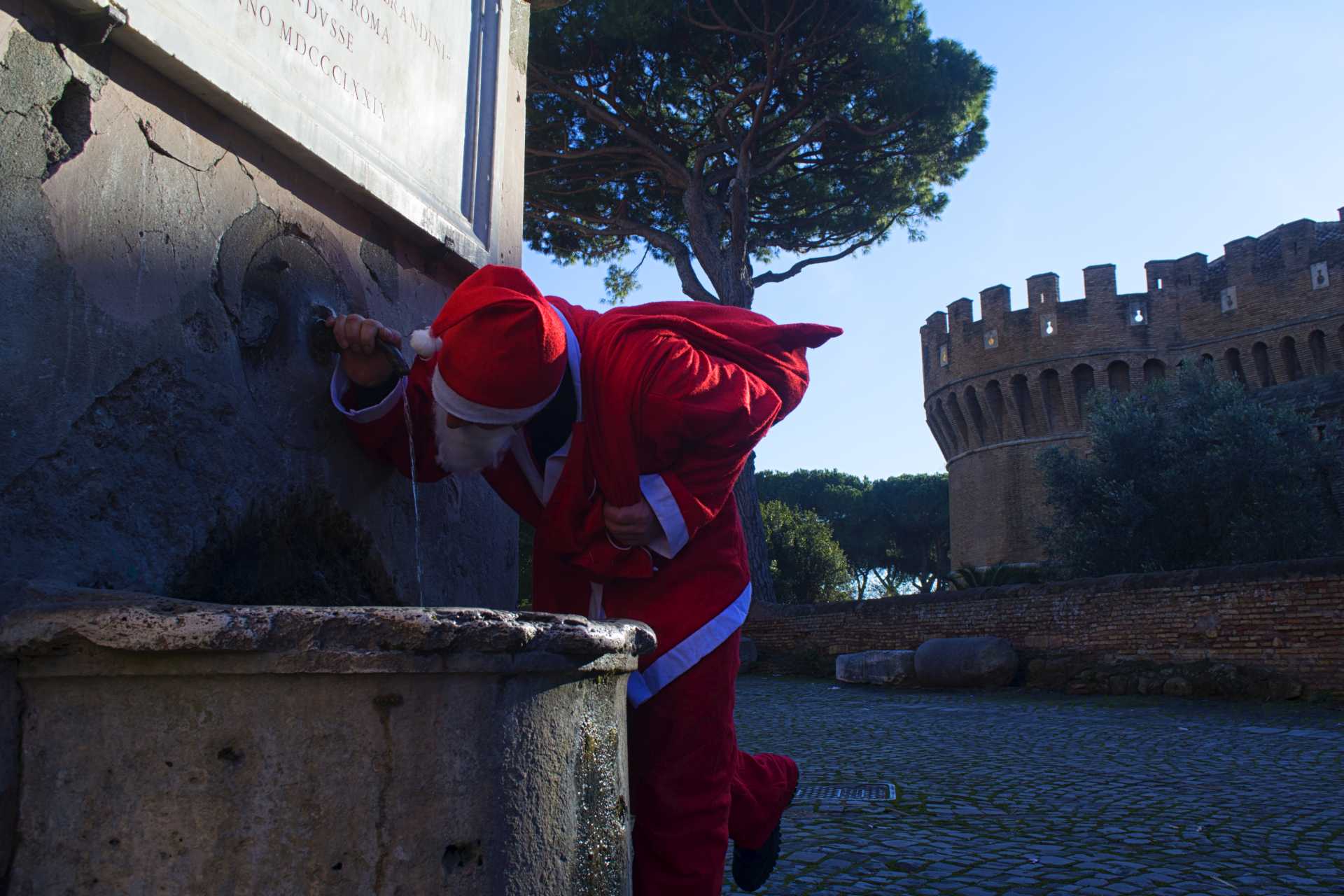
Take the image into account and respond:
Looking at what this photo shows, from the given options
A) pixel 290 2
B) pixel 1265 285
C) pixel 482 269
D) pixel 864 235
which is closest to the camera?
pixel 482 269

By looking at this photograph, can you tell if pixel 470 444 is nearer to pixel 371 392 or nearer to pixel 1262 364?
pixel 371 392

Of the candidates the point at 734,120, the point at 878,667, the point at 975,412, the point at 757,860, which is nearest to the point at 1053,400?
the point at 975,412

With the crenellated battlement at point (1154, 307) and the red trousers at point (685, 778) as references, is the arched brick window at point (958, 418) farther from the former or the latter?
the red trousers at point (685, 778)

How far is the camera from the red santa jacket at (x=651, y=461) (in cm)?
175

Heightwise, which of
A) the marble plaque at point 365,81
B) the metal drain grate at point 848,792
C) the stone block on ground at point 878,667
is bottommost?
the metal drain grate at point 848,792

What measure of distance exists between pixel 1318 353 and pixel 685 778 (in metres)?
26.1

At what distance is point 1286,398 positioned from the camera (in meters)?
19.1

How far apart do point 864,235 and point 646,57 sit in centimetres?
498

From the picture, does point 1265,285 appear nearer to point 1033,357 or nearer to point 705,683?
point 1033,357

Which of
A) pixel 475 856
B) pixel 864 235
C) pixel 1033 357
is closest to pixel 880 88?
pixel 864 235

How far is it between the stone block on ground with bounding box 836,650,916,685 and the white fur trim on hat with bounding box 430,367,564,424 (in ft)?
35.0

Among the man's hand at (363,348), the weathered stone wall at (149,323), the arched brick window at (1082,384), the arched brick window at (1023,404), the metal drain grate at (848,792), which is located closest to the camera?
the weathered stone wall at (149,323)

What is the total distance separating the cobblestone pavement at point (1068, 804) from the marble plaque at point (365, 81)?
6.98 feet

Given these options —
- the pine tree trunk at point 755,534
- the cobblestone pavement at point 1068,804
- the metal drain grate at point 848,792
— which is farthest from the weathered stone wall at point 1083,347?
the metal drain grate at point 848,792
